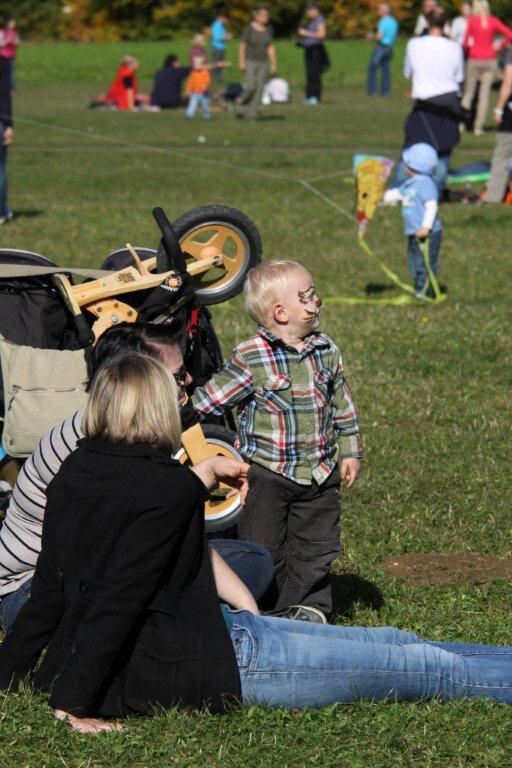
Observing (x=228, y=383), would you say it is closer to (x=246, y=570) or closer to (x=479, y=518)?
(x=246, y=570)

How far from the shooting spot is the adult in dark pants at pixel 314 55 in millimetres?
34938

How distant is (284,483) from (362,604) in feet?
2.34

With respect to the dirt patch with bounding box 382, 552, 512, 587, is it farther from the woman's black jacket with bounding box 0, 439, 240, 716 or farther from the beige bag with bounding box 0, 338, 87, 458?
the woman's black jacket with bounding box 0, 439, 240, 716

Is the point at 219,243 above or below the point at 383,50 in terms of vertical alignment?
above

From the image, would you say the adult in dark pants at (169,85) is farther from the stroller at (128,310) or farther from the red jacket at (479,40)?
the stroller at (128,310)

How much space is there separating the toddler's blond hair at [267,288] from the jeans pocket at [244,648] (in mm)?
1365

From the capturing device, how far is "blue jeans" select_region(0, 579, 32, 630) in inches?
172

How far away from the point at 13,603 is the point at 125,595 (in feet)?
2.85

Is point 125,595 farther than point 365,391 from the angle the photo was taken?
No

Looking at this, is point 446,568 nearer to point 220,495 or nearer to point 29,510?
point 220,495

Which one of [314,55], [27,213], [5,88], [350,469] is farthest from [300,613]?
[314,55]

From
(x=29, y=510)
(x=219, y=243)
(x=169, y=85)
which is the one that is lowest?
(x=169, y=85)

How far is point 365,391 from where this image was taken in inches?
330

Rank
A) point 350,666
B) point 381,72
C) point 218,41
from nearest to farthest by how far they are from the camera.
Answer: point 350,666, point 381,72, point 218,41
